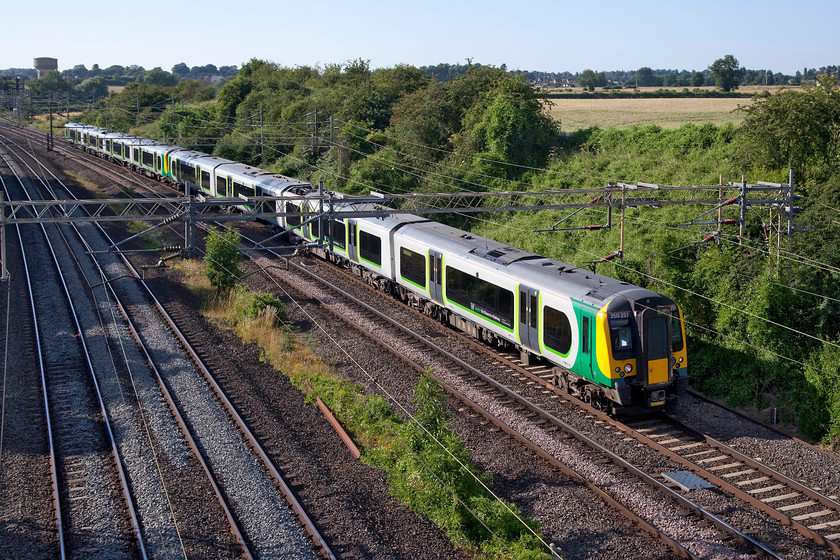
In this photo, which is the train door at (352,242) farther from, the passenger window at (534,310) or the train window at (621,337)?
the train window at (621,337)

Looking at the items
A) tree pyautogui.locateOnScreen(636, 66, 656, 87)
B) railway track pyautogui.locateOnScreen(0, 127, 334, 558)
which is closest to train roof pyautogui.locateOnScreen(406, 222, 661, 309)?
railway track pyautogui.locateOnScreen(0, 127, 334, 558)

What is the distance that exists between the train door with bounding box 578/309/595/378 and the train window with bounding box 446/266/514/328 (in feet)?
8.87

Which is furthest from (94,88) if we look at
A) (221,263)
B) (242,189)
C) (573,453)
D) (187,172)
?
(573,453)

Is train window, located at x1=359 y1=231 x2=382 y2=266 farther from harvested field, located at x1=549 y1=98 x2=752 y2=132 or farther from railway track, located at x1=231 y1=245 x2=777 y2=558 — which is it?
harvested field, located at x1=549 y1=98 x2=752 y2=132

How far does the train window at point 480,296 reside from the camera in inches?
739

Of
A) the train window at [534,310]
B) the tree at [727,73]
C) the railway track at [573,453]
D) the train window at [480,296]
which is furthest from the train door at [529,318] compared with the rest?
the tree at [727,73]

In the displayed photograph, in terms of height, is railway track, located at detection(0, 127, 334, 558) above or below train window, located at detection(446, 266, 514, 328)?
below

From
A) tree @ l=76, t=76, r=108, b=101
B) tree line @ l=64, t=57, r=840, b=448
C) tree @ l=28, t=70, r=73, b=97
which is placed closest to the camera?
tree line @ l=64, t=57, r=840, b=448

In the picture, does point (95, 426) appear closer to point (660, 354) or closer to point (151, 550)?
point (151, 550)

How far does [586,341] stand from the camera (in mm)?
16000

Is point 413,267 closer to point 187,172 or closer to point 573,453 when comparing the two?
point 573,453

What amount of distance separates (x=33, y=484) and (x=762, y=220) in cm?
1919

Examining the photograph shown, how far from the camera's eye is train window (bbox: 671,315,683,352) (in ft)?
53.0

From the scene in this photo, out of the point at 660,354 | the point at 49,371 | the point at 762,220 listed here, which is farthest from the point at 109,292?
the point at 762,220
